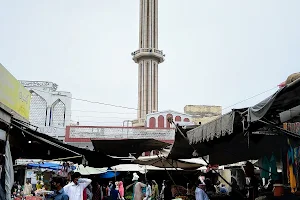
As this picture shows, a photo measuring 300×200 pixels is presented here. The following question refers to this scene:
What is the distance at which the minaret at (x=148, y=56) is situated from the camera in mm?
52062

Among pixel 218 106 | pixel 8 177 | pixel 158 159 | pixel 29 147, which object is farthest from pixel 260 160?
pixel 218 106

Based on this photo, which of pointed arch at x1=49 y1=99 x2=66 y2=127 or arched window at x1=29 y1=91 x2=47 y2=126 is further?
pointed arch at x1=49 y1=99 x2=66 y2=127

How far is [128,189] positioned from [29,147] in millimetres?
10477

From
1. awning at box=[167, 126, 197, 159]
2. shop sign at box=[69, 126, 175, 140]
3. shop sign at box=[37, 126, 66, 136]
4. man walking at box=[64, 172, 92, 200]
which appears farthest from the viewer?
shop sign at box=[37, 126, 66, 136]

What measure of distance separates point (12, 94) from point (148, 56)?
141 ft

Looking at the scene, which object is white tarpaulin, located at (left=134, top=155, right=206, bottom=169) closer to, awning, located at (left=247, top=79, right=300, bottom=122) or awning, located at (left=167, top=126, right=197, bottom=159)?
awning, located at (left=167, top=126, right=197, bottom=159)

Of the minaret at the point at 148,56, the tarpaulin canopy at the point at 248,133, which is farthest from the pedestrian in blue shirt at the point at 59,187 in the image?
the minaret at the point at 148,56

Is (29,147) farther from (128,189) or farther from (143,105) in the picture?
(143,105)

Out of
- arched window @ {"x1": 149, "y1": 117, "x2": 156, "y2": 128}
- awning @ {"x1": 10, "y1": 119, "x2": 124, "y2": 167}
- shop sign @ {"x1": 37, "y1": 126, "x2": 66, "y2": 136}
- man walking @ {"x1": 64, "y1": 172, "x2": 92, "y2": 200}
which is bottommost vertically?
man walking @ {"x1": 64, "y1": 172, "x2": 92, "y2": 200}

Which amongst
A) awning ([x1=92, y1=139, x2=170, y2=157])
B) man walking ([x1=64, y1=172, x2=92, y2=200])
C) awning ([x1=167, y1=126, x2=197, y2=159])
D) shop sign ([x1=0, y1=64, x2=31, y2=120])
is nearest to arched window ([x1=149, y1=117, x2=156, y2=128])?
shop sign ([x1=0, y1=64, x2=31, y2=120])

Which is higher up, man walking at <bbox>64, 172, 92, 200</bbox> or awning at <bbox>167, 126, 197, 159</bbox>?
awning at <bbox>167, 126, 197, 159</bbox>

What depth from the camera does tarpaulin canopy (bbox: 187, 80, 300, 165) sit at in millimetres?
4906

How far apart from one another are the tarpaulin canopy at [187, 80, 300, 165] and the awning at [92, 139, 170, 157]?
1418 millimetres

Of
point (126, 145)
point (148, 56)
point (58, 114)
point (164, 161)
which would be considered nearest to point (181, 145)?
point (126, 145)
